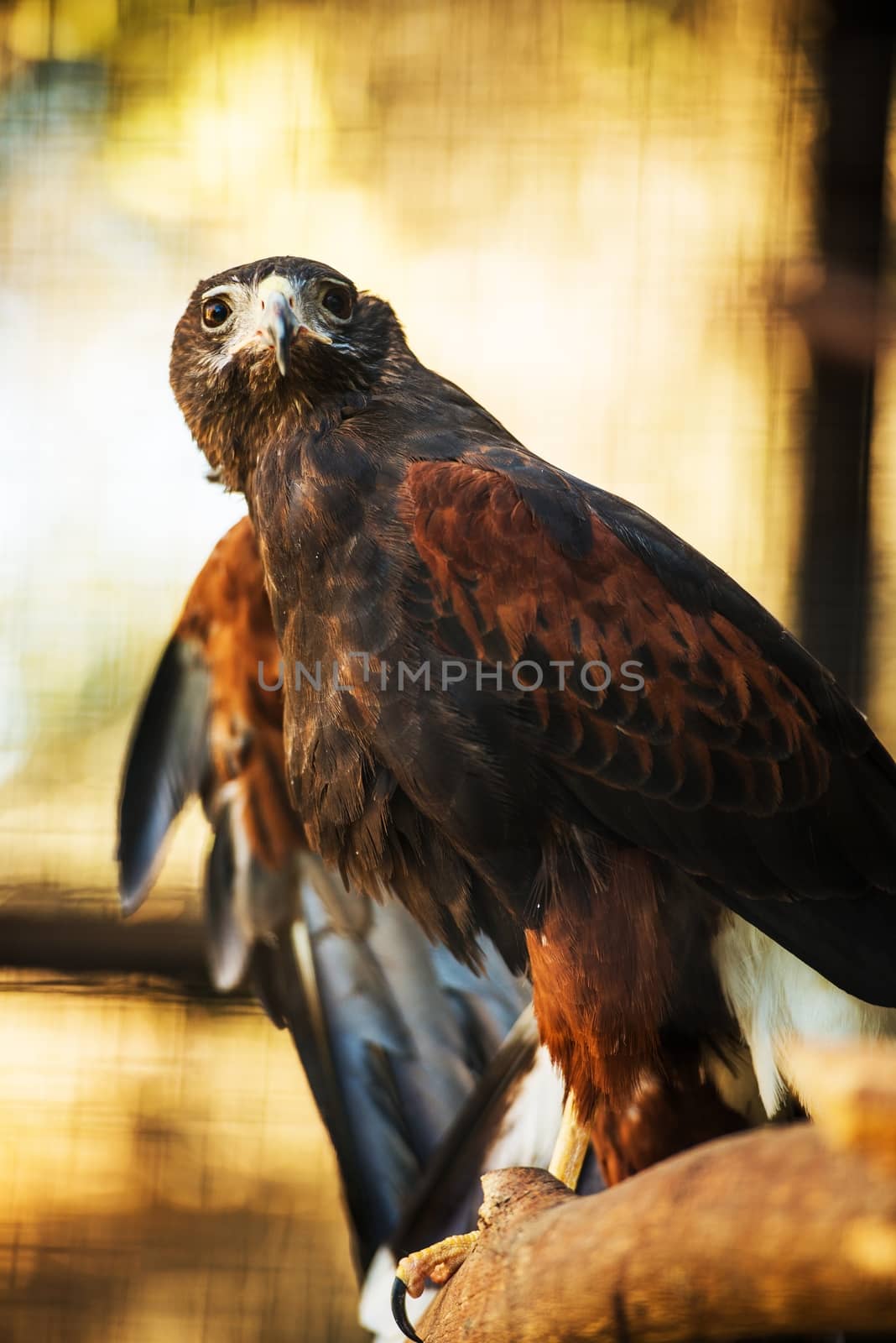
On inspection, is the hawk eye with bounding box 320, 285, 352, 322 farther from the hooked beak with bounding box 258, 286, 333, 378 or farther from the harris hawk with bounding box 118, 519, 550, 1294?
the harris hawk with bounding box 118, 519, 550, 1294

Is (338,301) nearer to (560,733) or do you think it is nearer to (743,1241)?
(560,733)

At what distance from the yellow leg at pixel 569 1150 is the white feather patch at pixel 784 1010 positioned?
187 mm

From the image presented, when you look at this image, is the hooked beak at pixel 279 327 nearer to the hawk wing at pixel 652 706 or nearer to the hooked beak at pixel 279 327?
the hooked beak at pixel 279 327

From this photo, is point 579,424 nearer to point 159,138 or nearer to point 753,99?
point 753,99

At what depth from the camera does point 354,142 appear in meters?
1.67

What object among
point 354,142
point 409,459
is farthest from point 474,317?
point 409,459

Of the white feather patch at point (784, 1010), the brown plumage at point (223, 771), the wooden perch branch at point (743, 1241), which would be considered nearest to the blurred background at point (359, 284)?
the brown plumage at point (223, 771)

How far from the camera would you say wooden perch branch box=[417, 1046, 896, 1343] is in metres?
0.52

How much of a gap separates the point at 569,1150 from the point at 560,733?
0.45 m

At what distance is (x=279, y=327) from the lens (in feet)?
3.59

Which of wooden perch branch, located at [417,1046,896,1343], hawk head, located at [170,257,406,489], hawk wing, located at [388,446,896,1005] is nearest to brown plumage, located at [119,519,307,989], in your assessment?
hawk head, located at [170,257,406,489]

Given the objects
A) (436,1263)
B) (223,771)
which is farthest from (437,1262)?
(223,771)

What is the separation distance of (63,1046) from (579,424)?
1170 millimetres

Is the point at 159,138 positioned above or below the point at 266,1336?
above
